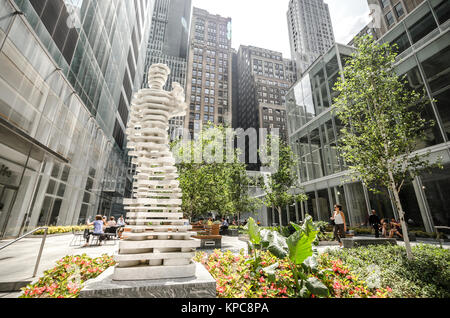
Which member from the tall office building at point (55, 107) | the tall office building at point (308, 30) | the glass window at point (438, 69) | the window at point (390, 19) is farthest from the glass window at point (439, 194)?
the tall office building at point (308, 30)

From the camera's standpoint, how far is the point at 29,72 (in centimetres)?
→ 1109

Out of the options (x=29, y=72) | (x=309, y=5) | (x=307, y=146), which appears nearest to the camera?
(x=29, y=72)

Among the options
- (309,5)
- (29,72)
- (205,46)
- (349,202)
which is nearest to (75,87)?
(29,72)

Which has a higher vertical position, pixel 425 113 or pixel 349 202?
pixel 425 113

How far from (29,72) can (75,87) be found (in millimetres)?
5458

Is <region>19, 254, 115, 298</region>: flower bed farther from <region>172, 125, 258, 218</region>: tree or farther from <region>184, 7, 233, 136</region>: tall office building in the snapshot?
<region>184, 7, 233, 136</region>: tall office building

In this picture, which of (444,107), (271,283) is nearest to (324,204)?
(444,107)

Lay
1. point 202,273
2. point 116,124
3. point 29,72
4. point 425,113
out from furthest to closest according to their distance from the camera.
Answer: point 116,124, point 425,113, point 29,72, point 202,273

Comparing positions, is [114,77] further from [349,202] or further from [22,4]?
[349,202]

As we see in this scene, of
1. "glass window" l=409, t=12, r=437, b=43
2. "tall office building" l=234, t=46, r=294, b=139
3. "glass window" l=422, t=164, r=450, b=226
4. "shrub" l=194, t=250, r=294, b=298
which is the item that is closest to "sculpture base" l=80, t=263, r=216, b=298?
"shrub" l=194, t=250, r=294, b=298

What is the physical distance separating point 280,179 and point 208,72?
65.5 meters

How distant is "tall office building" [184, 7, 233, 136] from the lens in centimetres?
6681

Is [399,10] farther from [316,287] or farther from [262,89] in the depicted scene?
[262,89]
